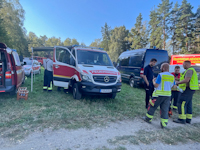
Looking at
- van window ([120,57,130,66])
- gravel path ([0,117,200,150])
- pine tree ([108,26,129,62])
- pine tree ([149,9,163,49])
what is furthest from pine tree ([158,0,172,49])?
gravel path ([0,117,200,150])

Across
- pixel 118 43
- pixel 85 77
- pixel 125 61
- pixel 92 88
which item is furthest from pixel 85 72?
pixel 118 43

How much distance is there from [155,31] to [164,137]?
29.6 meters

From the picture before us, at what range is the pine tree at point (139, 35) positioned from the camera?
33.8 meters

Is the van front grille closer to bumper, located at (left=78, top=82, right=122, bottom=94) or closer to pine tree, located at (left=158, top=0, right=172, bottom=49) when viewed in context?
bumper, located at (left=78, top=82, right=122, bottom=94)

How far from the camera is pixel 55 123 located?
11.2ft

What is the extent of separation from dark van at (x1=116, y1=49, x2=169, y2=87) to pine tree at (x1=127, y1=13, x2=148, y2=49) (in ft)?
83.1

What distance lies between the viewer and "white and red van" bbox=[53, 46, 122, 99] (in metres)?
4.87

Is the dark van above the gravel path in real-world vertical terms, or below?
above

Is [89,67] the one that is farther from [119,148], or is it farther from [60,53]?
[119,148]

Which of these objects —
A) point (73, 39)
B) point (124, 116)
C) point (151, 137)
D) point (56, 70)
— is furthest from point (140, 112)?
point (73, 39)

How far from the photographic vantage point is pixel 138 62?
8.22m

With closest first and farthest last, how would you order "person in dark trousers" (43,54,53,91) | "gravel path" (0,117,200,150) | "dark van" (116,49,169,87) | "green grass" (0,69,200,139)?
"gravel path" (0,117,200,150)
"green grass" (0,69,200,139)
"person in dark trousers" (43,54,53,91)
"dark van" (116,49,169,87)

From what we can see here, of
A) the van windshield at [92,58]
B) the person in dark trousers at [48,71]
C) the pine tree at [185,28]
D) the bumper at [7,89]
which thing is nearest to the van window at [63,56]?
the person in dark trousers at [48,71]

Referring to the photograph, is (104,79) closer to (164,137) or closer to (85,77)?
(85,77)
